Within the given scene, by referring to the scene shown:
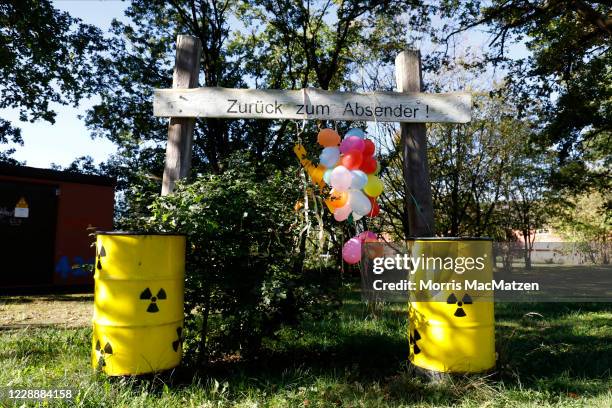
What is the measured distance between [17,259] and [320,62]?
9529mm

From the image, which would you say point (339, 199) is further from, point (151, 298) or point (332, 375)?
point (151, 298)

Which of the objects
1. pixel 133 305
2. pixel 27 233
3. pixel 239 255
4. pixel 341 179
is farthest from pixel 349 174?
pixel 27 233

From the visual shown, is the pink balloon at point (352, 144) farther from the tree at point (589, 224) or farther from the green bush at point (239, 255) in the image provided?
the tree at point (589, 224)

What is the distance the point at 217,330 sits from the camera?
155 inches

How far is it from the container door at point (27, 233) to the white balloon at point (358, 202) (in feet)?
28.1

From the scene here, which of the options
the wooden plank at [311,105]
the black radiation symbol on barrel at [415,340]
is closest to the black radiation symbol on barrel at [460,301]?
the black radiation symbol on barrel at [415,340]

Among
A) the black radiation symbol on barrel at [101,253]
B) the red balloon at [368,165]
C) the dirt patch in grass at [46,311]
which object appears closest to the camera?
the black radiation symbol on barrel at [101,253]

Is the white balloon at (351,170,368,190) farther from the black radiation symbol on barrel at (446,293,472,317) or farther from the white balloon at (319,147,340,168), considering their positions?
the black radiation symbol on barrel at (446,293,472,317)

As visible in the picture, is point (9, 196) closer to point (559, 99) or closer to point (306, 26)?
point (306, 26)

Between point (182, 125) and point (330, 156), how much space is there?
1427mm

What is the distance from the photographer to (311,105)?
13.4 feet

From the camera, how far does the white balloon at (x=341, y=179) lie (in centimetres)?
369

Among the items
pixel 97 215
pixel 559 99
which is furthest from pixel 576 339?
pixel 97 215

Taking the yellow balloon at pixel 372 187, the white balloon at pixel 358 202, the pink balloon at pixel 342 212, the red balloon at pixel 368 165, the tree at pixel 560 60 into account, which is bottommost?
the pink balloon at pixel 342 212
